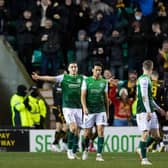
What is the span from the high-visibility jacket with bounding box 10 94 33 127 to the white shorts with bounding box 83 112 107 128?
18.5 feet

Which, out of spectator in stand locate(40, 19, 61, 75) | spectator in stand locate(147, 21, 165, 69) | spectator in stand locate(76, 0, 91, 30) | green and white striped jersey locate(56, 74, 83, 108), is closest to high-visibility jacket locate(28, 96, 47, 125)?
spectator in stand locate(40, 19, 61, 75)

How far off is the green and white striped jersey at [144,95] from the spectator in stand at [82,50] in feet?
27.2

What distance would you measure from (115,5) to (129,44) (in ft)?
6.69

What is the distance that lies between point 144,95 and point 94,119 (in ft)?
6.52

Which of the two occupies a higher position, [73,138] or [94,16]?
[94,16]

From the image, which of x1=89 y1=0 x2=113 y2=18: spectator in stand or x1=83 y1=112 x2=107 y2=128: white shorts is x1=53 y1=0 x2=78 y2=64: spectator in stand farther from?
x1=83 y1=112 x2=107 y2=128: white shorts

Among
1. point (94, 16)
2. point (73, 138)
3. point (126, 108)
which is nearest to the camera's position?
point (73, 138)

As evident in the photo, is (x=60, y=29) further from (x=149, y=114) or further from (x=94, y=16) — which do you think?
(x=149, y=114)

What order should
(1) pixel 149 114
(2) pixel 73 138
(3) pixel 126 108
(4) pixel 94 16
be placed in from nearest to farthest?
(1) pixel 149 114
(2) pixel 73 138
(3) pixel 126 108
(4) pixel 94 16

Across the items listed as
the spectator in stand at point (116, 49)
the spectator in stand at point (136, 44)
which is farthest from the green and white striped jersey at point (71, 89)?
the spectator in stand at point (136, 44)

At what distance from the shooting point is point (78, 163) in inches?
749

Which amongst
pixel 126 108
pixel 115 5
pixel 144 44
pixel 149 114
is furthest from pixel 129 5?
pixel 149 114

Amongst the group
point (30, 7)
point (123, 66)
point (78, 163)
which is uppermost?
point (30, 7)

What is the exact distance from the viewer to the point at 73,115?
21109mm
